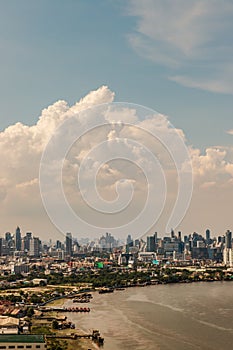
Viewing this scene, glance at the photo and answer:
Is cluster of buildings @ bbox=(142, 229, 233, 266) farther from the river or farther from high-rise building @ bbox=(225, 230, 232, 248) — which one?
the river

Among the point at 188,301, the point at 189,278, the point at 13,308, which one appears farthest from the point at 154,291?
the point at 13,308

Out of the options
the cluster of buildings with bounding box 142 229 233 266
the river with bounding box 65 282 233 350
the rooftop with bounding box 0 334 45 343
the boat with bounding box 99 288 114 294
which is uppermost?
the cluster of buildings with bounding box 142 229 233 266

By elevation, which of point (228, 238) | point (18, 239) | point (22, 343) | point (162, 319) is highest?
point (18, 239)

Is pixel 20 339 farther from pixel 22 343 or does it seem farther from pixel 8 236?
pixel 8 236

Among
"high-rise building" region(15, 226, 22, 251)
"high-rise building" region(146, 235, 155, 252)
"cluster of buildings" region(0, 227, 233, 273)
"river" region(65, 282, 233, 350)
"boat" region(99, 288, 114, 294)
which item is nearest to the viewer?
"river" region(65, 282, 233, 350)

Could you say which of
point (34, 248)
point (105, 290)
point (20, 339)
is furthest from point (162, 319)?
point (34, 248)

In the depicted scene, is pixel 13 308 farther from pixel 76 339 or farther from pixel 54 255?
pixel 54 255

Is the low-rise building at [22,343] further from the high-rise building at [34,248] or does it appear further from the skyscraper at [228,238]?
the high-rise building at [34,248]

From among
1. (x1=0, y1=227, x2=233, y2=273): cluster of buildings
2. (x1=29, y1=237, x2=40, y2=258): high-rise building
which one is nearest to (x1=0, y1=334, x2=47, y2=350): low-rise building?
(x1=0, y1=227, x2=233, y2=273): cluster of buildings
